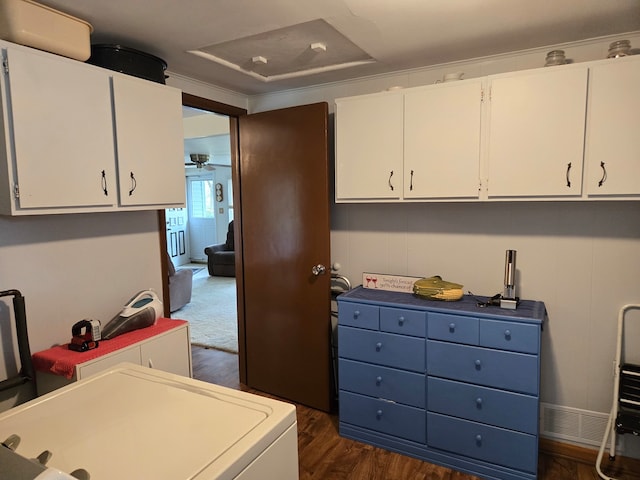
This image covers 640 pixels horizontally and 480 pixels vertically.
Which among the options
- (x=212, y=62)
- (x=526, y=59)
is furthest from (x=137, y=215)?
(x=526, y=59)

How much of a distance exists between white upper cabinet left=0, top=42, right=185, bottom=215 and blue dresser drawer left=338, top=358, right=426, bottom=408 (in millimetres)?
1484

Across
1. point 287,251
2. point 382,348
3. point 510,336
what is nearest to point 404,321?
point 382,348

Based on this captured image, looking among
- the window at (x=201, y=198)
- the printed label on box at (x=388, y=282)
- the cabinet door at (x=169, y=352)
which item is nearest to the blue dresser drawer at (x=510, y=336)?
the printed label on box at (x=388, y=282)

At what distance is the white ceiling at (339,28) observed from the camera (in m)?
1.75

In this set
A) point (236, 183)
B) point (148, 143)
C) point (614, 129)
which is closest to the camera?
point (614, 129)

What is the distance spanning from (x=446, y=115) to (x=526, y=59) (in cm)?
59

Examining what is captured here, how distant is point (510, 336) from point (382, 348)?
72 cm

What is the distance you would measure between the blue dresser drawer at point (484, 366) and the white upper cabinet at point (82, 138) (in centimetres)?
175

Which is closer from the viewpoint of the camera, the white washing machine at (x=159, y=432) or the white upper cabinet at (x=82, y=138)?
the white washing machine at (x=159, y=432)

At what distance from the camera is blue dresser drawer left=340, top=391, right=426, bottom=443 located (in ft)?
7.75

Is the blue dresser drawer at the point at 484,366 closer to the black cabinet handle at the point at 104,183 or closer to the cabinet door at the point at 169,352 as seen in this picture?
the cabinet door at the point at 169,352

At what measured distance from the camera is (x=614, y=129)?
1.92m

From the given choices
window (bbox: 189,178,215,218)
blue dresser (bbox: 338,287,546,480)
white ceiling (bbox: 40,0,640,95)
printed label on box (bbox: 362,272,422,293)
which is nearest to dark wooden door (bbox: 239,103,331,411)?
printed label on box (bbox: 362,272,422,293)

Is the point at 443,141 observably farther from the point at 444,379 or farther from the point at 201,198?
the point at 201,198
